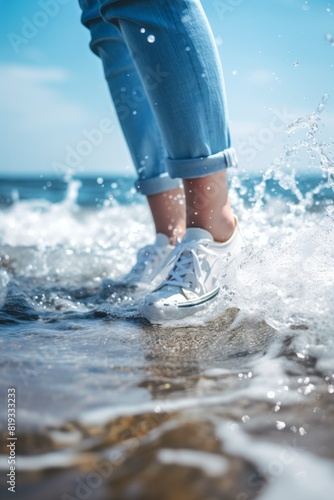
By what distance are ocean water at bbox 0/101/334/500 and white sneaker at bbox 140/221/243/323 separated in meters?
0.04

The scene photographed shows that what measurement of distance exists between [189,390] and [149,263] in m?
1.06

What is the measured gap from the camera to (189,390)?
0.79 metres

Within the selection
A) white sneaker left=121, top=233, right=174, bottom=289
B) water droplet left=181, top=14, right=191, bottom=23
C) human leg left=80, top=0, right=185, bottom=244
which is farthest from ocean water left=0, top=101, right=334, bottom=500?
water droplet left=181, top=14, right=191, bottom=23

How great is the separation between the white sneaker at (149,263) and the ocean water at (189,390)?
0.49 ft

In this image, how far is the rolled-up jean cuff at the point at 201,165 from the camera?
4.50 ft

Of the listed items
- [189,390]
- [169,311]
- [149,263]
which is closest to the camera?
[189,390]

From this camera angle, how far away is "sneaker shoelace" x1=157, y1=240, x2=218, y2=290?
1.37 meters

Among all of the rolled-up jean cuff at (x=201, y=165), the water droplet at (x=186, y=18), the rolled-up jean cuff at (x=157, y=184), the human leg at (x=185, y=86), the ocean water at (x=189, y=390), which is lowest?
the ocean water at (x=189, y=390)

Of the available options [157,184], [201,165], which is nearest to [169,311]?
[201,165]

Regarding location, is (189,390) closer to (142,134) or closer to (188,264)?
(188,264)

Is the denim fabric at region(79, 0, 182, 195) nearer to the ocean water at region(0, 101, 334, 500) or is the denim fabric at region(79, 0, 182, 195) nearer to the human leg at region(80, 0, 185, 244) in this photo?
the human leg at region(80, 0, 185, 244)

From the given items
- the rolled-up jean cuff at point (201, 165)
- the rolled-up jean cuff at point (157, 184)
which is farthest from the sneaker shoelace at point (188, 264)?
the rolled-up jean cuff at point (157, 184)

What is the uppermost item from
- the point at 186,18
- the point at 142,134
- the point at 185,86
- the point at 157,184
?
the point at 186,18

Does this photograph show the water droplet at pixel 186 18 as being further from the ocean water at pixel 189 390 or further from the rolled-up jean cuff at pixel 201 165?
the ocean water at pixel 189 390
